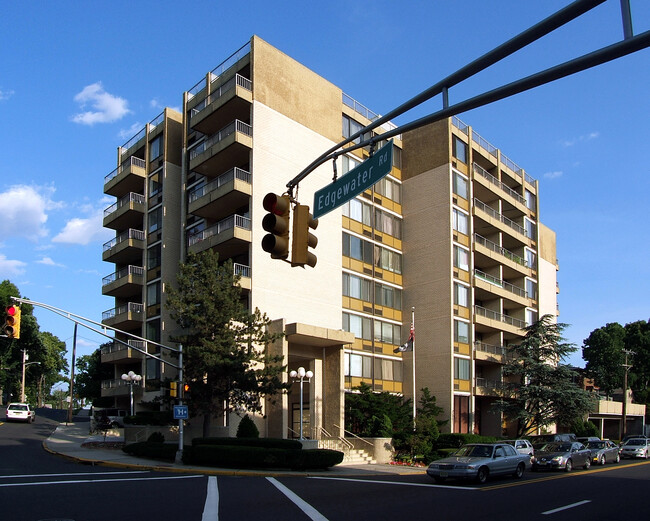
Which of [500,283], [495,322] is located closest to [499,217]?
[500,283]

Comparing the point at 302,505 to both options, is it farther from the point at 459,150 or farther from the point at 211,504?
the point at 459,150

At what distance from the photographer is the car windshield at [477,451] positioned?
2306cm

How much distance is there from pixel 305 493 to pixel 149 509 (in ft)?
16.8

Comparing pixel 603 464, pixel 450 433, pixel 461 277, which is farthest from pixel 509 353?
pixel 603 464

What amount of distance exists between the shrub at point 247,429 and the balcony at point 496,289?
23.1m

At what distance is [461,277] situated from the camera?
4700 centimetres

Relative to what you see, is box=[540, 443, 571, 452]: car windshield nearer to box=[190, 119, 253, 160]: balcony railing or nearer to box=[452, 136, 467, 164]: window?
box=[190, 119, 253, 160]: balcony railing

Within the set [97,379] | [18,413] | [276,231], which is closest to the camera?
[276,231]

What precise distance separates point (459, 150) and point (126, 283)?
2704 cm

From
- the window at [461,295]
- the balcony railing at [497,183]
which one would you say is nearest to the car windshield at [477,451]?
the window at [461,295]

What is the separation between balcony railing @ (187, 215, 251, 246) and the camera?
36.9 meters

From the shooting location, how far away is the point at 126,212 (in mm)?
49750

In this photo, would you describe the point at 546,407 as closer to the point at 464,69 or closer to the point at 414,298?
the point at 414,298

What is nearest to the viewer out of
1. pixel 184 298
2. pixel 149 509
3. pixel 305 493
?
pixel 149 509
